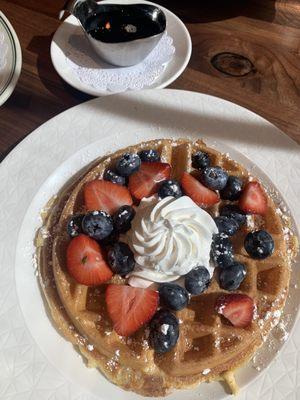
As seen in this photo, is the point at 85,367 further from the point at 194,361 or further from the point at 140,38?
the point at 140,38

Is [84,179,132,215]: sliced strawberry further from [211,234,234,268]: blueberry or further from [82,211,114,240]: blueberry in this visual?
[211,234,234,268]: blueberry

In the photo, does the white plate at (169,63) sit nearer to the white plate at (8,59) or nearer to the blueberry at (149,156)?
the white plate at (8,59)

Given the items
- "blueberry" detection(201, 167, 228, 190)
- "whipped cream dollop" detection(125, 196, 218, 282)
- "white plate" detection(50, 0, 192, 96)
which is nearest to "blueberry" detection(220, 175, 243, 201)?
"blueberry" detection(201, 167, 228, 190)

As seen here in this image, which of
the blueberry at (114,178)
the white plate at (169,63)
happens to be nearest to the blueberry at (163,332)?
the blueberry at (114,178)

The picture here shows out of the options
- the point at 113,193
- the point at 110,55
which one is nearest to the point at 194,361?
the point at 113,193

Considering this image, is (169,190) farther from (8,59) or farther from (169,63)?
(8,59)
